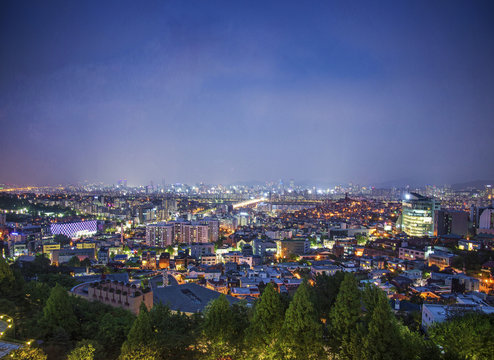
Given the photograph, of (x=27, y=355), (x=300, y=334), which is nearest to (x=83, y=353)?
(x=27, y=355)

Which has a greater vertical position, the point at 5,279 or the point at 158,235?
the point at 5,279

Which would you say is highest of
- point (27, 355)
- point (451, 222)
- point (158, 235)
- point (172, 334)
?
point (27, 355)

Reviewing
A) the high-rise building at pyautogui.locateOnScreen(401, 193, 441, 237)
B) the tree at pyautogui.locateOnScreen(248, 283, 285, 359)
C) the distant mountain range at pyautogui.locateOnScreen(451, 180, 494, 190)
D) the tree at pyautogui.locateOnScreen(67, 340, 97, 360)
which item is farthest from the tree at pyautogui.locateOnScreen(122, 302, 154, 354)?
the distant mountain range at pyautogui.locateOnScreen(451, 180, 494, 190)

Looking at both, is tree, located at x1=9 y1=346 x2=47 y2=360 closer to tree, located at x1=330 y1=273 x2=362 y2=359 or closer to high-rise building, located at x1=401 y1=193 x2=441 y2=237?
→ tree, located at x1=330 y1=273 x2=362 y2=359

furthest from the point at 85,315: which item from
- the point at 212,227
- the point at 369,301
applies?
the point at 212,227

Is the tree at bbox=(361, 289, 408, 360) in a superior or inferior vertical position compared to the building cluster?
superior

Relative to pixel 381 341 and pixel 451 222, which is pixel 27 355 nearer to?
pixel 381 341

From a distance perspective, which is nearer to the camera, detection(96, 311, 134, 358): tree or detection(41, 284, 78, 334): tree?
detection(96, 311, 134, 358): tree

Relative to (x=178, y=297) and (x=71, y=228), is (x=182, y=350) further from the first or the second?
(x=71, y=228)
